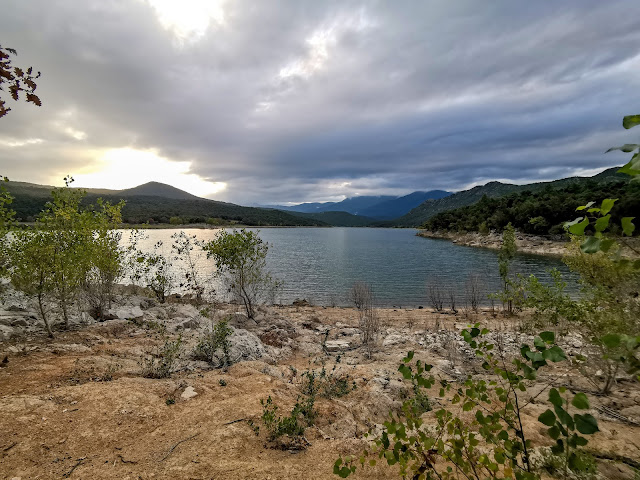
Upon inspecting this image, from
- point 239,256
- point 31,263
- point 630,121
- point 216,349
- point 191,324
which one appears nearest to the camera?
point 630,121

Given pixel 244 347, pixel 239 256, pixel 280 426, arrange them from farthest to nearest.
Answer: pixel 239 256
pixel 244 347
pixel 280 426

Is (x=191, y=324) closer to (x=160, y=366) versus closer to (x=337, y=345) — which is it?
(x=160, y=366)

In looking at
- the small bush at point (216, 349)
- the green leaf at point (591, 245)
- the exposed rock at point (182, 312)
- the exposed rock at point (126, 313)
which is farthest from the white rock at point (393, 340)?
the green leaf at point (591, 245)

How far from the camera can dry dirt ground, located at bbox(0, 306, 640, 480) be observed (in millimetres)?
5531

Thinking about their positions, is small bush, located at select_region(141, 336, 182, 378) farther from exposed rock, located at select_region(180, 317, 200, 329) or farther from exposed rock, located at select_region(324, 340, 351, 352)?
exposed rock, located at select_region(324, 340, 351, 352)

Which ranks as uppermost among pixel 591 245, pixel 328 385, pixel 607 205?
pixel 607 205

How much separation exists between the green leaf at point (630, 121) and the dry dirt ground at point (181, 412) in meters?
5.95

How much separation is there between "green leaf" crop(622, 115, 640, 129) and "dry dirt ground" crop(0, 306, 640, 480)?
5.95 metres

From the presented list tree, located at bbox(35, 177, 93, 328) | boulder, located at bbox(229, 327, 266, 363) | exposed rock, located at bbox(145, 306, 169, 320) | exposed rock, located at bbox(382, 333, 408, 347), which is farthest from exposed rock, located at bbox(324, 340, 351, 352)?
tree, located at bbox(35, 177, 93, 328)

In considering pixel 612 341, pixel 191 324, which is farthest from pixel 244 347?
pixel 612 341

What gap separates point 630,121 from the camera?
1.73 meters

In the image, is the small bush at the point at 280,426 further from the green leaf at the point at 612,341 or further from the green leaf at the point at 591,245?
the green leaf at the point at 591,245

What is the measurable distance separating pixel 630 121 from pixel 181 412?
905cm

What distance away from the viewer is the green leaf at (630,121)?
1.72 metres
